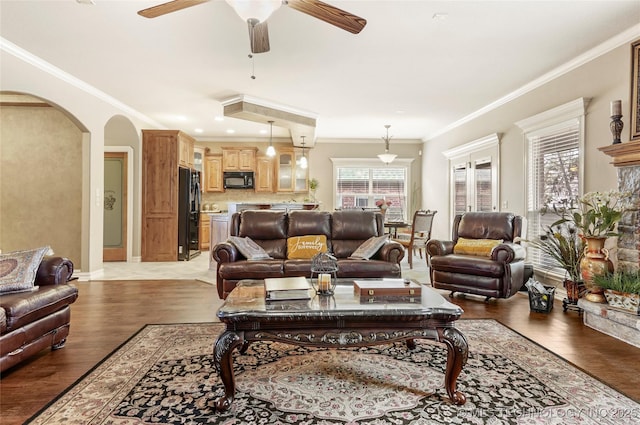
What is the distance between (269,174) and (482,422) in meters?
7.74

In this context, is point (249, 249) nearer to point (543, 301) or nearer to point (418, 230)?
point (543, 301)

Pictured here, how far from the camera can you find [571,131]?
13.9 ft

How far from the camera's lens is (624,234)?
133 inches

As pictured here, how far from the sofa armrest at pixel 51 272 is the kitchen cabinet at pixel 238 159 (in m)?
6.28

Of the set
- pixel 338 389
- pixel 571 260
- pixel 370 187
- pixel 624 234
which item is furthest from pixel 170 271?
pixel 624 234

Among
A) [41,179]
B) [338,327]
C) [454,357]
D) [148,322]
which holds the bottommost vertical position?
[148,322]

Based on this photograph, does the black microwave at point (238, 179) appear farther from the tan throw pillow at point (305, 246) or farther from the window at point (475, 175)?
the tan throw pillow at point (305, 246)

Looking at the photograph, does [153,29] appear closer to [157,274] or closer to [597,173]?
[157,274]

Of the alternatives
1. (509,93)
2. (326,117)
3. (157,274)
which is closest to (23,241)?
(157,274)

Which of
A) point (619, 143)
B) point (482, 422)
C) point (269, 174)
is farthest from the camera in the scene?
point (269, 174)

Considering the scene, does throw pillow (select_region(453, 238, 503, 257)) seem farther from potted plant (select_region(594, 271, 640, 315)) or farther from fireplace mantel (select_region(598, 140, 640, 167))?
fireplace mantel (select_region(598, 140, 640, 167))

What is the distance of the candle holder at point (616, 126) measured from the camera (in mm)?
3363

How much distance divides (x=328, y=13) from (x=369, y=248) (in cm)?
247

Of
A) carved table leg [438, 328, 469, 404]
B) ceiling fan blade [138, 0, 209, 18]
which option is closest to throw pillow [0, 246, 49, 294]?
ceiling fan blade [138, 0, 209, 18]
